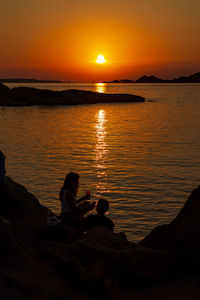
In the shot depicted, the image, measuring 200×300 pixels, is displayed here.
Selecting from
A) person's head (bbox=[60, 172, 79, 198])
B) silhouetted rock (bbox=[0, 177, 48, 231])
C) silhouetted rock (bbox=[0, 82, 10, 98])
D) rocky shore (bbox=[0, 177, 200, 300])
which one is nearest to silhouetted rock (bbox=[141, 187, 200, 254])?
rocky shore (bbox=[0, 177, 200, 300])

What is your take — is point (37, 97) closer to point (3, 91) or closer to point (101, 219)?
point (3, 91)

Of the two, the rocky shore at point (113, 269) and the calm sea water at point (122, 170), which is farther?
the calm sea water at point (122, 170)

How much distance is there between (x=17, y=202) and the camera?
34.2 ft

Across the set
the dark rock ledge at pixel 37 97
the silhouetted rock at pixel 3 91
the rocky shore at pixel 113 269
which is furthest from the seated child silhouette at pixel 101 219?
the silhouetted rock at pixel 3 91

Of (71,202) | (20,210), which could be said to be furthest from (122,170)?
(71,202)

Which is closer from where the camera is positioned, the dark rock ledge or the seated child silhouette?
the seated child silhouette

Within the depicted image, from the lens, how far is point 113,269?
18.8 feet

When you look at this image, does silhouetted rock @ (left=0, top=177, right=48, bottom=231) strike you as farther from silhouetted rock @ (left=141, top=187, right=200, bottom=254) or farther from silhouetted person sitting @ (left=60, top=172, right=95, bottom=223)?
silhouetted rock @ (left=141, top=187, right=200, bottom=254)

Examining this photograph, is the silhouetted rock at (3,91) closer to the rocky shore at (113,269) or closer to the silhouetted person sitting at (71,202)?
the silhouetted person sitting at (71,202)

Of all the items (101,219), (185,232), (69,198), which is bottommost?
(101,219)

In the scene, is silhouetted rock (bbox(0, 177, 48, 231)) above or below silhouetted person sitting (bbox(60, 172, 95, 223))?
below

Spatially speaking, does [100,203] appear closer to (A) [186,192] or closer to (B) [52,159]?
(A) [186,192]

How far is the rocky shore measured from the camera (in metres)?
5.34

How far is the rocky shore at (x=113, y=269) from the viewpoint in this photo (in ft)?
17.5
